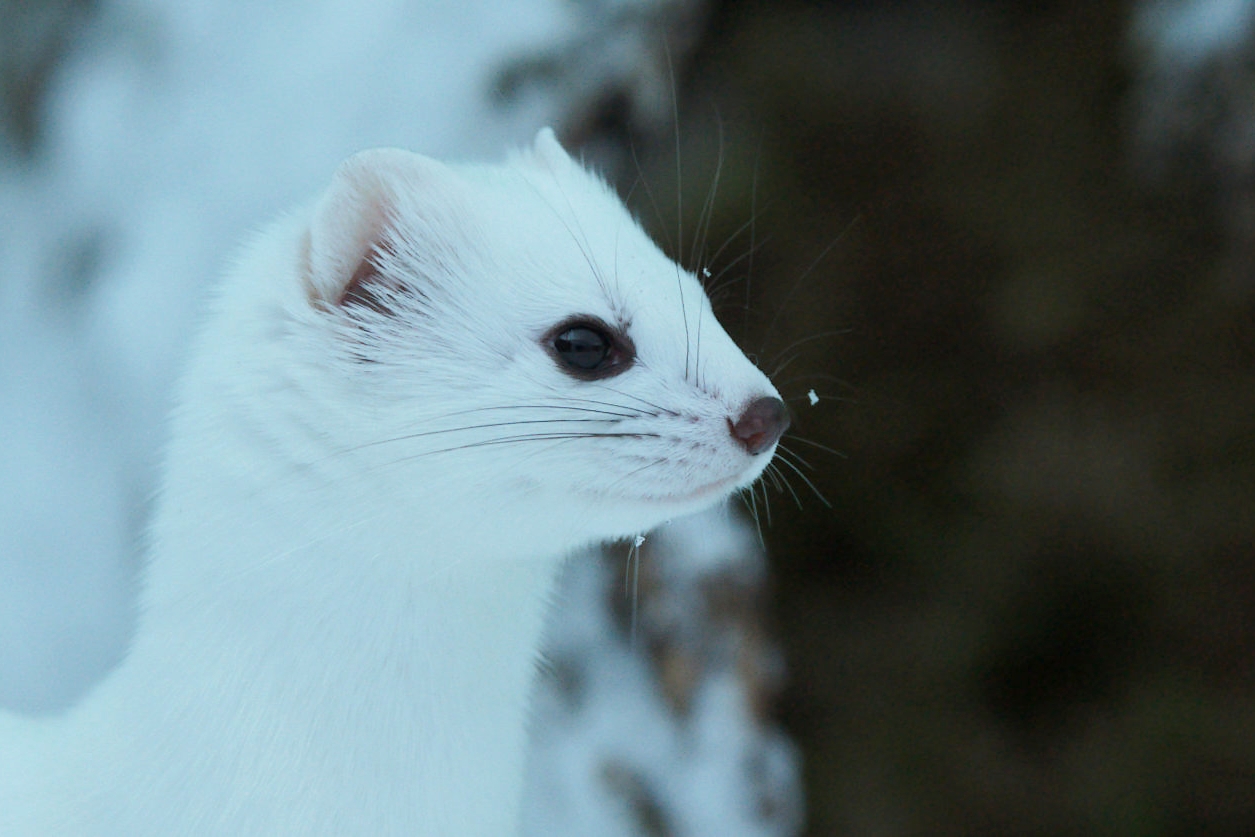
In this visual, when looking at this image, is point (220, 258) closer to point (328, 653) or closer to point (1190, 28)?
point (328, 653)

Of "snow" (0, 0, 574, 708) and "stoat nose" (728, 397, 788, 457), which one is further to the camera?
"snow" (0, 0, 574, 708)

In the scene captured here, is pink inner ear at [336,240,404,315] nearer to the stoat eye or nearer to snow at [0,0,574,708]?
the stoat eye

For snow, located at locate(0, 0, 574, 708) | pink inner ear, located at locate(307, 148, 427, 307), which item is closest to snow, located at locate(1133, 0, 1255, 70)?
snow, located at locate(0, 0, 574, 708)

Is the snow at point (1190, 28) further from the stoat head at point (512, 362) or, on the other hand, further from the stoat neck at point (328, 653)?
the stoat neck at point (328, 653)

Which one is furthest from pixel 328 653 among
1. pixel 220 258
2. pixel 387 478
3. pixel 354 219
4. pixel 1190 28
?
pixel 1190 28

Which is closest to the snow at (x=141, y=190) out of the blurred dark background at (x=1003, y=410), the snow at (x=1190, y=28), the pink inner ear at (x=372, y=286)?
the blurred dark background at (x=1003, y=410)
